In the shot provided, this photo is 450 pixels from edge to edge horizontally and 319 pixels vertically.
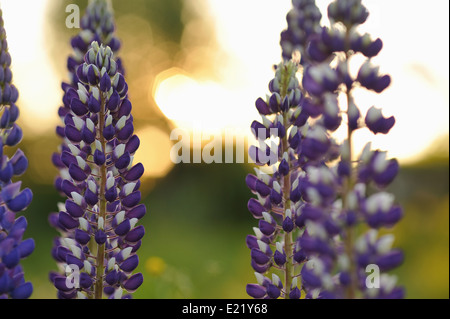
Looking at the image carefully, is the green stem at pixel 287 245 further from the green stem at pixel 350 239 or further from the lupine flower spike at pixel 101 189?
the green stem at pixel 350 239

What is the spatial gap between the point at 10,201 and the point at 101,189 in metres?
0.42

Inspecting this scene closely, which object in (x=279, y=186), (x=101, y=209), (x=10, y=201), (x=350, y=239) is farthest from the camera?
(x=279, y=186)

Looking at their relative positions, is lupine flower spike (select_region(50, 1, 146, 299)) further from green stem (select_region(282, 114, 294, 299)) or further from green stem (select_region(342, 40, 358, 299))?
green stem (select_region(342, 40, 358, 299))

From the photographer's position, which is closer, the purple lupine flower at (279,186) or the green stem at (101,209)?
the green stem at (101,209)

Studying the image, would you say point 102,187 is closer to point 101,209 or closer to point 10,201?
point 101,209

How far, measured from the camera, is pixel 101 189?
2.61m

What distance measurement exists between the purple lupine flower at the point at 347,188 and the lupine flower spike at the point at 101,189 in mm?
973

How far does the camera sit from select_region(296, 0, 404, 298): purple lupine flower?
184 cm

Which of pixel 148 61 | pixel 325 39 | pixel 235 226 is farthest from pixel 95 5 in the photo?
pixel 148 61

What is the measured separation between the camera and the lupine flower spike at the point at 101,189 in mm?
2541

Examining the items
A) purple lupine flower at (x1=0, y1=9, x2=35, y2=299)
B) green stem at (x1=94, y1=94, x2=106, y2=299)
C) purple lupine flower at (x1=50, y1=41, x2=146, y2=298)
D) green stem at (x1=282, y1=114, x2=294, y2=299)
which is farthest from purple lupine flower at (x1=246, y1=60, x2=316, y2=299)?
purple lupine flower at (x1=0, y1=9, x2=35, y2=299)

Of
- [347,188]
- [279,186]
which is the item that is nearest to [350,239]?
[347,188]

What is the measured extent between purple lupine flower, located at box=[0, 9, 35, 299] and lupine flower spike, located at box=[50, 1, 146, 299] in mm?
223

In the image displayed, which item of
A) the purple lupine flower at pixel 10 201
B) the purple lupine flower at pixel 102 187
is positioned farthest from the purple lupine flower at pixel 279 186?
the purple lupine flower at pixel 10 201
